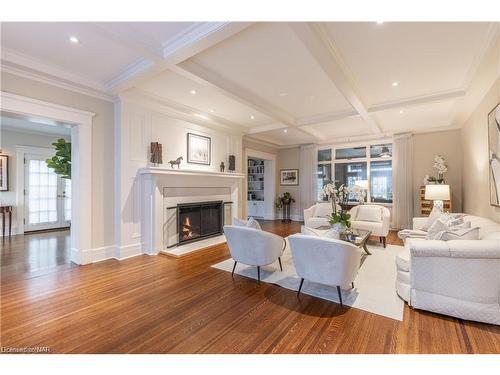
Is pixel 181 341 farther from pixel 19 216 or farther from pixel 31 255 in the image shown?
pixel 19 216

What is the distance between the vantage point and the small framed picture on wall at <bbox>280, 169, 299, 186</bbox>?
27.8 feet

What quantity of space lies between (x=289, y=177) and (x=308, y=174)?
819 millimetres

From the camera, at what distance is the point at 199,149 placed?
17.7 ft

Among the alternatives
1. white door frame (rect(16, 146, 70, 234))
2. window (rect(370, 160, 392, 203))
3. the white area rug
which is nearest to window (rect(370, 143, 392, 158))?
window (rect(370, 160, 392, 203))

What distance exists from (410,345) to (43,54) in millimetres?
4773

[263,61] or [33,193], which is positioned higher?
[263,61]

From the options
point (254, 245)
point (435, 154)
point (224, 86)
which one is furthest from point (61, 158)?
point (435, 154)

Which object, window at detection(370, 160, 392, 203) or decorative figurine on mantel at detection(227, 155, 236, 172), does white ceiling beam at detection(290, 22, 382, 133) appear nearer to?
decorative figurine on mantel at detection(227, 155, 236, 172)

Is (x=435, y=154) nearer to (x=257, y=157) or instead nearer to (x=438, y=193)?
(x=438, y=193)

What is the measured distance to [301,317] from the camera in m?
2.21

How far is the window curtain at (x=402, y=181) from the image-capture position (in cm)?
628

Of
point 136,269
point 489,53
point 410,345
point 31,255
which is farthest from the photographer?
point 31,255

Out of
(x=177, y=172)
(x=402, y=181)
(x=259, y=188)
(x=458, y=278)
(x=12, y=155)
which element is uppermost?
(x=12, y=155)
